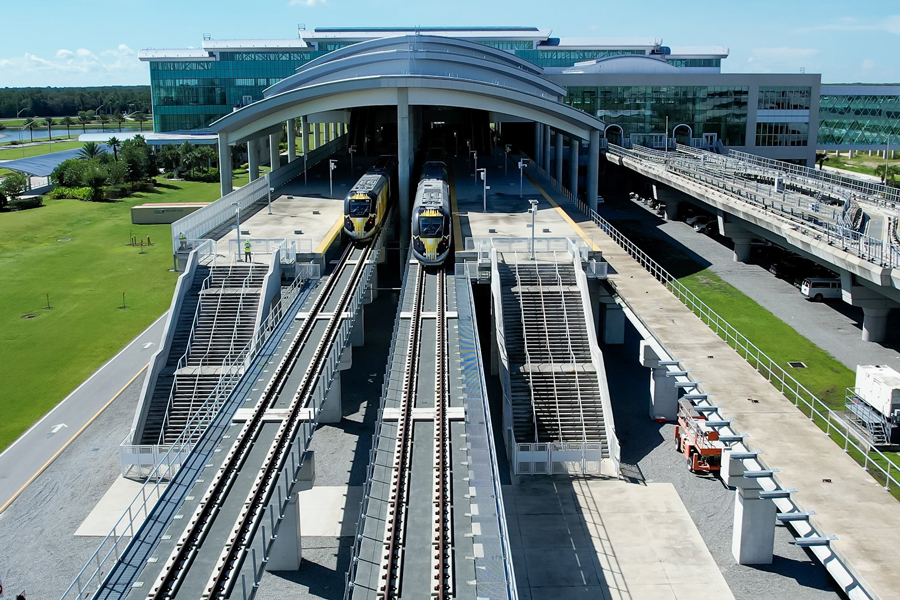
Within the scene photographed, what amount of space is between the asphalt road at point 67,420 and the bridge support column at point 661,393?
21.4 meters

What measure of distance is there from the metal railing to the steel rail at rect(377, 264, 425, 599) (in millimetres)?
5666

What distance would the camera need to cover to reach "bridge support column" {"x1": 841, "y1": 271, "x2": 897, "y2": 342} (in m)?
37.1

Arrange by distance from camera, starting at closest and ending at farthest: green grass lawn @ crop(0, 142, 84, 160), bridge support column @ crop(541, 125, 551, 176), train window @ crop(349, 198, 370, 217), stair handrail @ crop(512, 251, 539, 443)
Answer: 1. stair handrail @ crop(512, 251, 539, 443)
2. train window @ crop(349, 198, 370, 217)
3. bridge support column @ crop(541, 125, 551, 176)
4. green grass lawn @ crop(0, 142, 84, 160)

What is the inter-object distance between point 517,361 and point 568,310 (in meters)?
4.07

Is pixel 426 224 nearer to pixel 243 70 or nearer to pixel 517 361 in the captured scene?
pixel 517 361

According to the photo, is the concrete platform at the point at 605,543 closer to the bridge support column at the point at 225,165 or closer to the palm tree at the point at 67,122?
the bridge support column at the point at 225,165

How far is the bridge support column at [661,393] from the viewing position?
32.1 metres

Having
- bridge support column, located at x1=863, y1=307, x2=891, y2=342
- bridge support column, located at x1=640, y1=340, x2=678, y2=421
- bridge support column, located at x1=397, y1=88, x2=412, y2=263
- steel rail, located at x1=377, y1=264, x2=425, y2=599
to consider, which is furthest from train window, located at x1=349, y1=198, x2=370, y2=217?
bridge support column, located at x1=863, y1=307, x2=891, y2=342

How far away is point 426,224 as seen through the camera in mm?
38406

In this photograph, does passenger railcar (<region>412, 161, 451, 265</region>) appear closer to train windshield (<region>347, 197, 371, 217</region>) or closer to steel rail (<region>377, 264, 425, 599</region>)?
train windshield (<region>347, 197, 371, 217</region>)

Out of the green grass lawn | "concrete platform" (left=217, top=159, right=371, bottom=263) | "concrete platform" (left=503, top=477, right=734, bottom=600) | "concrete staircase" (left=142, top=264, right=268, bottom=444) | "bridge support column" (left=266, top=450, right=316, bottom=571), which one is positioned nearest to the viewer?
"concrete platform" (left=503, top=477, right=734, bottom=600)

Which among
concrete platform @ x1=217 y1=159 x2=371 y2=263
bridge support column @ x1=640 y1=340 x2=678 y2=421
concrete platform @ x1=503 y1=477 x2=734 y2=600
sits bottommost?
concrete platform @ x1=503 y1=477 x2=734 y2=600

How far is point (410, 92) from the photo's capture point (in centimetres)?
5291

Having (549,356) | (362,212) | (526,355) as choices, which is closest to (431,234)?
(362,212)
